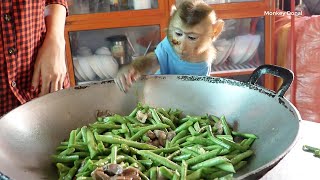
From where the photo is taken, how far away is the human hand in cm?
123

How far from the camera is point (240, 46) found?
9.04ft

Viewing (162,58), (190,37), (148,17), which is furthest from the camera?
(148,17)

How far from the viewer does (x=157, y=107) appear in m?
1.21

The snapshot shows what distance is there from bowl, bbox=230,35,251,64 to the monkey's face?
51.6 inches

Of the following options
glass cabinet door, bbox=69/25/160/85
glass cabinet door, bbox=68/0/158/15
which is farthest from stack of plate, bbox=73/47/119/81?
glass cabinet door, bbox=68/0/158/15

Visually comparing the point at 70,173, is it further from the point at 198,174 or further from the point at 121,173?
the point at 198,174

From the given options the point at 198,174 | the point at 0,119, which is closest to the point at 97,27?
the point at 0,119

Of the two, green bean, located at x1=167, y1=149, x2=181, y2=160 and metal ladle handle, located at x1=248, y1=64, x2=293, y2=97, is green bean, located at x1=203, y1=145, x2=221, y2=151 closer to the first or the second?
green bean, located at x1=167, y1=149, x2=181, y2=160

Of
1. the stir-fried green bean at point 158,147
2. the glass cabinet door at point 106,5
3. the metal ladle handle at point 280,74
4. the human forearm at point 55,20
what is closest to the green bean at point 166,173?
the stir-fried green bean at point 158,147

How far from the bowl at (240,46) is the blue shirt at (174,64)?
1279 millimetres

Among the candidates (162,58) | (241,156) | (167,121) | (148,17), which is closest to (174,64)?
(162,58)

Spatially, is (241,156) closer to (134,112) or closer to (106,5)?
(134,112)

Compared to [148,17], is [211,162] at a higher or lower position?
lower

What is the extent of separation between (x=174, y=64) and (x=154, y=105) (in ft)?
1.07
